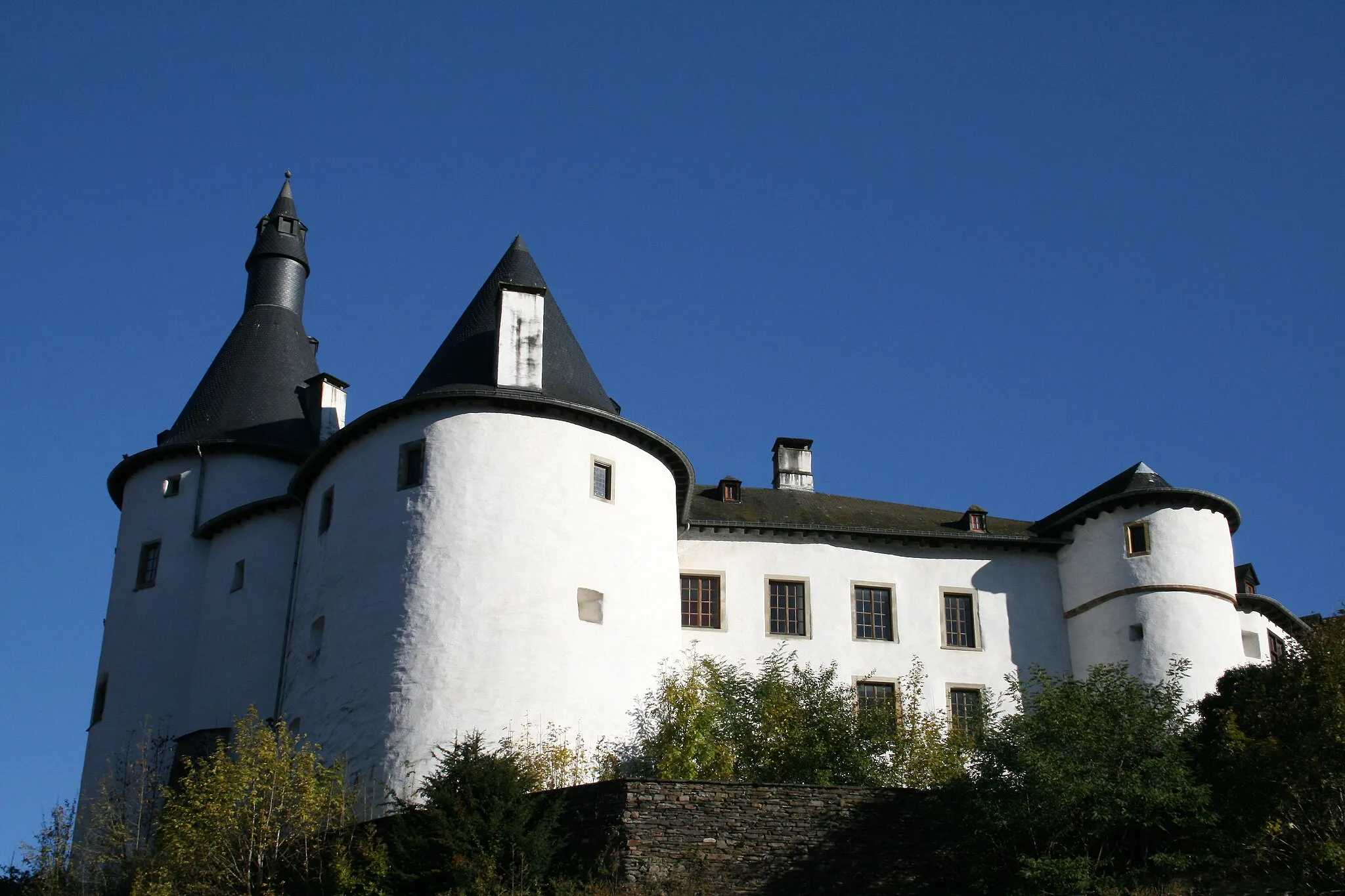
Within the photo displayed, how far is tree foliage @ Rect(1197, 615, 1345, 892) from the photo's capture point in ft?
77.8

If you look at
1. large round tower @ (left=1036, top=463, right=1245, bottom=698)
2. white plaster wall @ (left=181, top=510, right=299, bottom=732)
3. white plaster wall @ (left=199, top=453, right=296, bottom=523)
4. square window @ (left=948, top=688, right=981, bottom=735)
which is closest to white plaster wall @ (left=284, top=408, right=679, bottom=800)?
white plaster wall @ (left=181, top=510, right=299, bottom=732)

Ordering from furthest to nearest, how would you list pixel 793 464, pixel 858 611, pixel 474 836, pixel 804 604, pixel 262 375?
pixel 793 464 < pixel 262 375 < pixel 858 611 < pixel 804 604 < pixel 474 836

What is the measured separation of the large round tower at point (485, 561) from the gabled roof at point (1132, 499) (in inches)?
409

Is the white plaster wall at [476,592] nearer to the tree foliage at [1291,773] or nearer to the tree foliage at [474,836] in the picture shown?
the tree foliage at [474,836]

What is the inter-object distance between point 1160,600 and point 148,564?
77.4 ft

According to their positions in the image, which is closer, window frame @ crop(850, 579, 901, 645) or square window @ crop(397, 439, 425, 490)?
square window @ crop(397, 439, 425, 490)

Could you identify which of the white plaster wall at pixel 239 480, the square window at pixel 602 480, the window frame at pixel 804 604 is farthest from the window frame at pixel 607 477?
Result: the white plaster wall at pixel 239 480

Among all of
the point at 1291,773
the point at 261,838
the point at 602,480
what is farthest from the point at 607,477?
the point at 1291,773

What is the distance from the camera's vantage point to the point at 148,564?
38.9 meters

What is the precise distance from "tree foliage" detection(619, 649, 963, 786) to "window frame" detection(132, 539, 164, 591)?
13.2 metres

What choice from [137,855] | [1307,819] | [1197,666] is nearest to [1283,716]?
[1307,819]

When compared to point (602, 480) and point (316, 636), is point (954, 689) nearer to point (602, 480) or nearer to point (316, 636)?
point (602, 480)

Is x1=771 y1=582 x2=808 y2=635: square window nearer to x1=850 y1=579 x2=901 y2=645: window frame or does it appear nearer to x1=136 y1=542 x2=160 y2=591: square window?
x1=850 y1=579 x2=901 y2=645: window frame

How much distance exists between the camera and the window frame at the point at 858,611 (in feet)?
125
